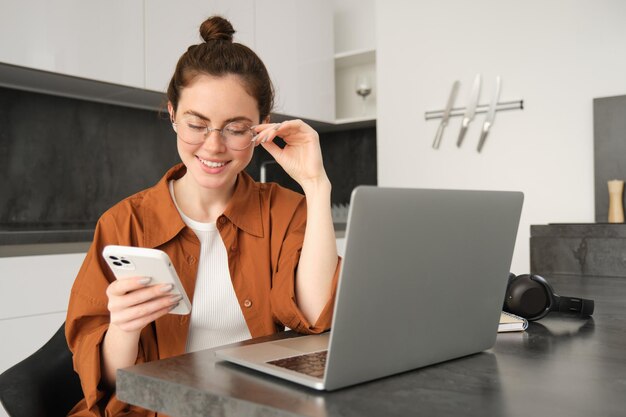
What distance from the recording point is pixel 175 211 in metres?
1.19

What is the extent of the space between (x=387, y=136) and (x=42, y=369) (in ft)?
8.81

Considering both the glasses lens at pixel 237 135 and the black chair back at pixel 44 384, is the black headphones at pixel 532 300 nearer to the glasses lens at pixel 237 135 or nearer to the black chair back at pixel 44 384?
the glasses lens at pixel 237 135

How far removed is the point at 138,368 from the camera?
695 mm

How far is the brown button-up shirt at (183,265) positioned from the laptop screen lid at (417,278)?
11.1 inches

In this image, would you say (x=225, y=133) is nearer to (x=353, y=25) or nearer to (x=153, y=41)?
(x=153, y=41)

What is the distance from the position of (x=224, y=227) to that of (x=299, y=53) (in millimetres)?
2306

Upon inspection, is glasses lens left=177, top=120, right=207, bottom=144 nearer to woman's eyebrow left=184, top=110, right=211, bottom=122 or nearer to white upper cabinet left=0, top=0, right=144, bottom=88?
woman's eyebrow left=184, top=110, right=211, bottom=122

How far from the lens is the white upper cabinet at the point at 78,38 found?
7.15 ft

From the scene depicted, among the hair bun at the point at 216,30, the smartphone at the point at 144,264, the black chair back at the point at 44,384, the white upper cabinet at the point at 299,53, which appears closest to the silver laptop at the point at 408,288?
the smartphone at the point at 144,264

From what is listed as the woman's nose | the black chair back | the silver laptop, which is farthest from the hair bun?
the silver laptop

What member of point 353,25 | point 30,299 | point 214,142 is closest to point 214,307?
point 214,142

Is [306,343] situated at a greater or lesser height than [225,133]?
lesser

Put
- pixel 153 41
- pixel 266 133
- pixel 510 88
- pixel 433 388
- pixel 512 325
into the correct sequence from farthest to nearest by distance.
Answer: pixel 510 88 → pixel 153 41 → pixel 266 133 → pixel 512 325 → pixel 433 388

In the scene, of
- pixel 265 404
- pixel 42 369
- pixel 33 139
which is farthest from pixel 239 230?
pixel 33 139
